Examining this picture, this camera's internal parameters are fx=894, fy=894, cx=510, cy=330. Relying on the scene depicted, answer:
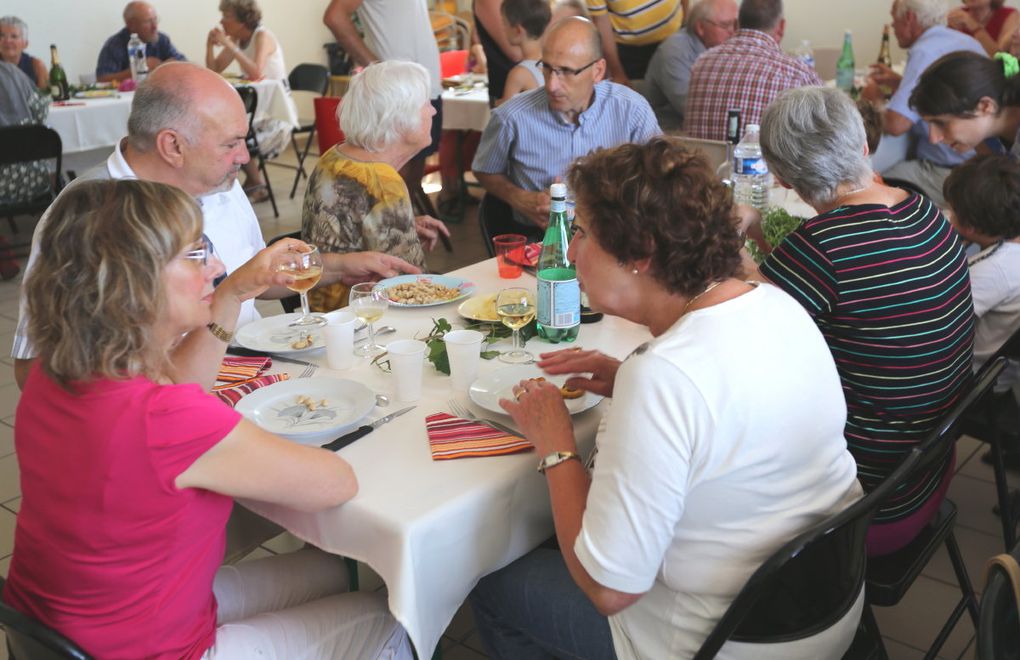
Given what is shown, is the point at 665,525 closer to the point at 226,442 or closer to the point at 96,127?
the point at 226,442

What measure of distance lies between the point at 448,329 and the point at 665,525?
0.92 meters

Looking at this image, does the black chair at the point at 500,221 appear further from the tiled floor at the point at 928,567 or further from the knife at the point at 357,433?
the knife at the point at 357,433

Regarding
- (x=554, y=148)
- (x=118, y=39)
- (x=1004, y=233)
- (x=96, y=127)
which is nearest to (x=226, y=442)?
(x=1004, y=233)

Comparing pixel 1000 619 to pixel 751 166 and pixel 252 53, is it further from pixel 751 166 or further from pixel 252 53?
pixel 252 53

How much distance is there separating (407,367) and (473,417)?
0.16m

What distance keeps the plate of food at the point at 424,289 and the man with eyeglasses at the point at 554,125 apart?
1.01m

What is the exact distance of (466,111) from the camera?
19.9 feet

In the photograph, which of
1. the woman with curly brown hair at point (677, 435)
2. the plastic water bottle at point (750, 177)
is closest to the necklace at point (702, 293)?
the woman with curly brown hair at point (677, 435)

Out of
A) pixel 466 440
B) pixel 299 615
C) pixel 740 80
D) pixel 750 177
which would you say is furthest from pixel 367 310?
pixel 740 80

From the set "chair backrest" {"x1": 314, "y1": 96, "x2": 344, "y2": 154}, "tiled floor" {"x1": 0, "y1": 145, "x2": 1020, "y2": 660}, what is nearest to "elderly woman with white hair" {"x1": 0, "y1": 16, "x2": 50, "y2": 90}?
"chair backrest" {"x1": 314, "y1": 96, "x2": 344, "y2": 154}

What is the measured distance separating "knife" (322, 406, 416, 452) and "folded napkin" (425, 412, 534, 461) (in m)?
0.08

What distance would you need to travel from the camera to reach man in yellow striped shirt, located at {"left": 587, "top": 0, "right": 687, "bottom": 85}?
5453mm

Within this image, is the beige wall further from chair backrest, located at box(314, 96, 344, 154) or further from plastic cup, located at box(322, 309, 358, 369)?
plastic cup, located at box(322, 309, 358, 369)

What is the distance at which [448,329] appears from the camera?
6.66 ft
